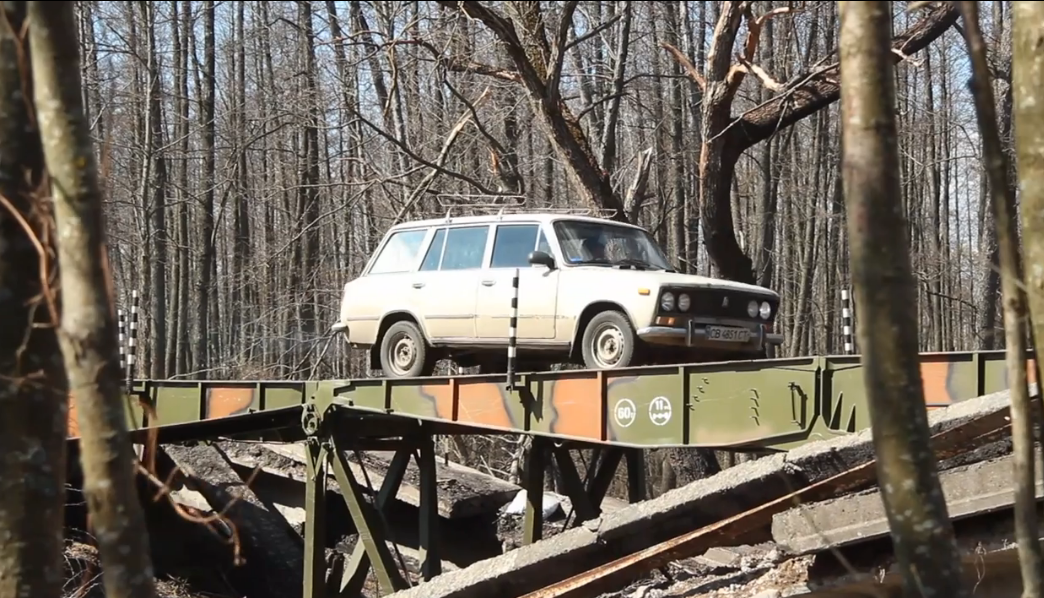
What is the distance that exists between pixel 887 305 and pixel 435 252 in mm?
8523

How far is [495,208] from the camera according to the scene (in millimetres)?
14336

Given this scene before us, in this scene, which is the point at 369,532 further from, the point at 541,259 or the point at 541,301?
the point at 541,259

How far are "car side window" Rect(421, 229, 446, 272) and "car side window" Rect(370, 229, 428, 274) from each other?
15cm

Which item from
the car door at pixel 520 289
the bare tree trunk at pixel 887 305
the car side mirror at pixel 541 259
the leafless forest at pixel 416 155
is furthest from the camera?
the leafless forest at pixel 416 155

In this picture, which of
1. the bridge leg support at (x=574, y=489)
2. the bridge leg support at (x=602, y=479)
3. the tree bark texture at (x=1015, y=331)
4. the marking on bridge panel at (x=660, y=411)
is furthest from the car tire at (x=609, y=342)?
the tree bark texture at (x=1015, y=331)

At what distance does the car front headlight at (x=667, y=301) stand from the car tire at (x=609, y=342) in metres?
0.33

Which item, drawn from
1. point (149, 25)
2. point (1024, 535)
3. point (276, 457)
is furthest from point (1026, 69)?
point (149, 25)

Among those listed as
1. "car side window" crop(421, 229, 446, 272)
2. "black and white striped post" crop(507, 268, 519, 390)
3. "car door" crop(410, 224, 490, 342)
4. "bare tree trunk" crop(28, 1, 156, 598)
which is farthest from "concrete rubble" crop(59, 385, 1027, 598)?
"car side window" crop(421, 229, 446, 272)

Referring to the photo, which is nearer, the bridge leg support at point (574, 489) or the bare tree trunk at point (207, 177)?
the bridge leg support at point (574, 489)

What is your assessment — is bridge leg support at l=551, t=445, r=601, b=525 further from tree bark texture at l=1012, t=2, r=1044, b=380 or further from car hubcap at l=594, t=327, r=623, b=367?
tree bark texture at l=1012, t=2, r=1044, b=380

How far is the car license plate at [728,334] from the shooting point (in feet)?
32.8

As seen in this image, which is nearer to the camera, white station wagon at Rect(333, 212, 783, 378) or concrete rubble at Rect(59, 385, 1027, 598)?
concrete rubble at Rect(59, 385, 1027, 598)

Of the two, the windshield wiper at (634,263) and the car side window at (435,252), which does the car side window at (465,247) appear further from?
the windshield wiper at (634,263)

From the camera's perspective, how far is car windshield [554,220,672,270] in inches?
420
